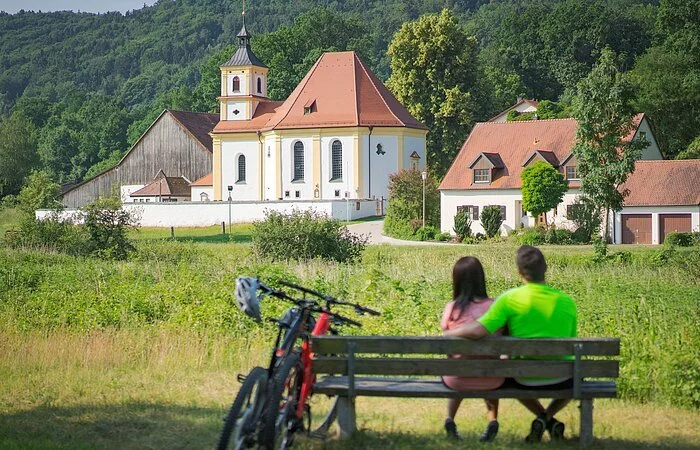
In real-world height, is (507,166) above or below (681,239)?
above

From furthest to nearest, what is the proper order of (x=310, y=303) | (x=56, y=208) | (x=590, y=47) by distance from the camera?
(x=590, y=47) < (x=56, y=208) < (x=310, y=303)

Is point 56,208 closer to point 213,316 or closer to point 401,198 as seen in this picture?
point 401,198

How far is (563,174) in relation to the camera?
48.8 meters

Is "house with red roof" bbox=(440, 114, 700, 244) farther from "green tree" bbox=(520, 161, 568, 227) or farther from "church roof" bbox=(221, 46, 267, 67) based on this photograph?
"church roof" bbox=(221, 46, 267, 67)

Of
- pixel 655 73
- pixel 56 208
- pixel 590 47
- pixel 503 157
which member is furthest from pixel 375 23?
pixel 56 208

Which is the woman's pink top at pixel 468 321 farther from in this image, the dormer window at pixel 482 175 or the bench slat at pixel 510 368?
the dormer window at pixel 482 175

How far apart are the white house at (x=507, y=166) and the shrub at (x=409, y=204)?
59cm

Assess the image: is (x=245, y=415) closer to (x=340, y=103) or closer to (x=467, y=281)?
(x=467, y=281)

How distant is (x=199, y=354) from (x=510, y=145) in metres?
40.5

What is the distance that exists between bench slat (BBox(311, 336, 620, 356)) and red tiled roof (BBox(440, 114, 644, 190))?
138 ft

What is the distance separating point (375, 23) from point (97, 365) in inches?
6808

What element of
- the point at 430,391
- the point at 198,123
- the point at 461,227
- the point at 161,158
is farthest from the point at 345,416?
the point at 198,123

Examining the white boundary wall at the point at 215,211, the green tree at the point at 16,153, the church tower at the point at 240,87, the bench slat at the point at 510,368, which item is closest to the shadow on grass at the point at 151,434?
the bench slat at the point at 510,368

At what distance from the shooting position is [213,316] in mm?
14094
